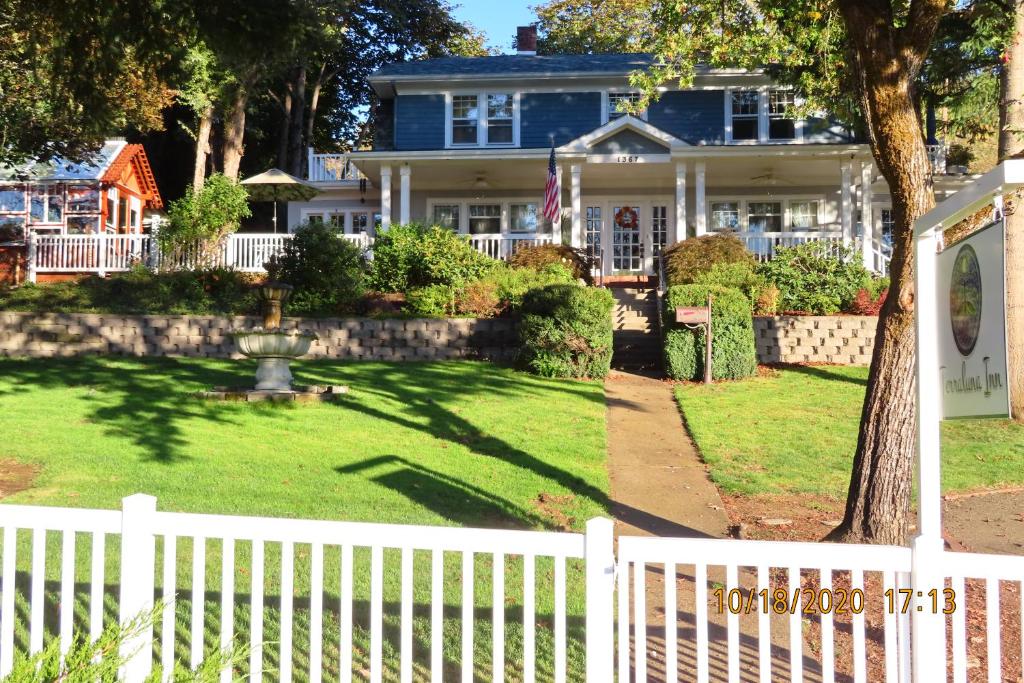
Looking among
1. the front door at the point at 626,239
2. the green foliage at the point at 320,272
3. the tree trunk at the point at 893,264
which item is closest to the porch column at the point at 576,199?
the front door at the point at 626,239

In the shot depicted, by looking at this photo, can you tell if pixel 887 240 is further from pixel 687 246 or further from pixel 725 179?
pixel 687 246

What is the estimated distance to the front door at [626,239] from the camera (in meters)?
24.4

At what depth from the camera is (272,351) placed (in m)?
12.2

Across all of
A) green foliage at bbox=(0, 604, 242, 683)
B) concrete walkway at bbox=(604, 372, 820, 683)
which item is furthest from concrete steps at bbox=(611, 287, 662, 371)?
green foliage at bbox=(0, 604, 242, 683)

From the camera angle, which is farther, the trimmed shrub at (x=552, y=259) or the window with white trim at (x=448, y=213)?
the window with white trim at (x=448, y=213)

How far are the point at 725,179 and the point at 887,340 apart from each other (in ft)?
59.8

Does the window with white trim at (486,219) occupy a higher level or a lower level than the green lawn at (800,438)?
higher

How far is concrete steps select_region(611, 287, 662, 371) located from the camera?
1616 centimetres

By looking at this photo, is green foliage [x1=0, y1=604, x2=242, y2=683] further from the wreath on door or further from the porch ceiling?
the wreath on door

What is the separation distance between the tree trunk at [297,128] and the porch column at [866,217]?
21840mm

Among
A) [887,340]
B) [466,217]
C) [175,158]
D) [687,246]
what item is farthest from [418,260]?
[175,158]

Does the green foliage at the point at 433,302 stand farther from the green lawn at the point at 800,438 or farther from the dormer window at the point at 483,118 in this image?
the dormer window at the point at 483,118

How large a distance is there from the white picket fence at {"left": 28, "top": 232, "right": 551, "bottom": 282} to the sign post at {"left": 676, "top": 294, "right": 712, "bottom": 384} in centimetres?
740

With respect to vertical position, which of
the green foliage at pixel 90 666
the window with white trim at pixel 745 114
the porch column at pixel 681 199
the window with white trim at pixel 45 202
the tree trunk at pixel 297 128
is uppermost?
the tree trunk at pixel 297 128
